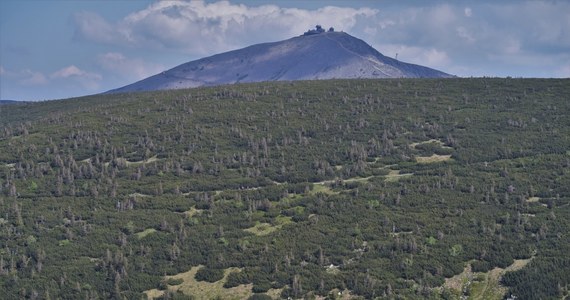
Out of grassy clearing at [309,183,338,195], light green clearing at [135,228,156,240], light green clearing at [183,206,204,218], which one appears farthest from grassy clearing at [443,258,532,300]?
light green clearing at [183,206,204,218]

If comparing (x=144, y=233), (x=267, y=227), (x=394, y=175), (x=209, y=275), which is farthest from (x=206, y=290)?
(x=394, y=175)

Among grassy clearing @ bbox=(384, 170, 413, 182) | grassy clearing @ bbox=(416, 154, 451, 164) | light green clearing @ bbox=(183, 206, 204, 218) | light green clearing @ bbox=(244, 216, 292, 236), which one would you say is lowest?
light green clearing @ bbox=(244, 216, 292, 236)

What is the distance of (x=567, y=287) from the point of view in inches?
2963

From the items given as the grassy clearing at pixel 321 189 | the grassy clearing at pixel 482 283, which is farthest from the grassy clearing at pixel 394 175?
the grassy clearing at pixel 482 283

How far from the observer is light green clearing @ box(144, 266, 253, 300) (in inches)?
3140

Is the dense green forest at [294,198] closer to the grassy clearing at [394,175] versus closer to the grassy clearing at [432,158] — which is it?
the grassy clearing at [432,158]

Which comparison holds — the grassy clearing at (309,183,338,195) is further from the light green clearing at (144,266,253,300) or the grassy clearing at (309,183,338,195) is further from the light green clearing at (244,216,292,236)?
the light green clearing at (144,266,253,300)

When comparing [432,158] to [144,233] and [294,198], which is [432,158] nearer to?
[294,198]

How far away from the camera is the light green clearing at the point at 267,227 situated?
317ft

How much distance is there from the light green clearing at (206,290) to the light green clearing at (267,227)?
11933 mm

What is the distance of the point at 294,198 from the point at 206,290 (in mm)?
29893

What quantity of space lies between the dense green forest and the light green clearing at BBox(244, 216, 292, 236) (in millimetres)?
267

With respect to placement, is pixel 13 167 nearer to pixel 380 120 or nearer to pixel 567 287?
pixel 380 120

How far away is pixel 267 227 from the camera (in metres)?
98.1
